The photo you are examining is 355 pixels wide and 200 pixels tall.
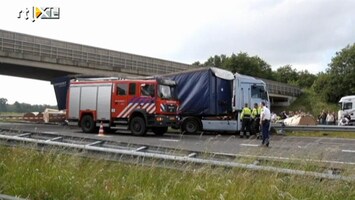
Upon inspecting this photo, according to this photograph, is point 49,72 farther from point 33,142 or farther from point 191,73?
point 33,142

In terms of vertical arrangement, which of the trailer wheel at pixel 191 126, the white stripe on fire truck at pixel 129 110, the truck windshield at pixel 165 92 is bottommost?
the trailer wheel at pixel 191 126

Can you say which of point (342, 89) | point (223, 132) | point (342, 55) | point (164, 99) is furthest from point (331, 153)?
point (342, 55)

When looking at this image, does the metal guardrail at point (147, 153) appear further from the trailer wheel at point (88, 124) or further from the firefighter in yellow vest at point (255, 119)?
the firefighter in yellow vest at point (255, 119)

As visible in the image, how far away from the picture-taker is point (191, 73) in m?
22.8

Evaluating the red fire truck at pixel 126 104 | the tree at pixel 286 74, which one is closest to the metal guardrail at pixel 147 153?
the red fire truck at pixel 126 104

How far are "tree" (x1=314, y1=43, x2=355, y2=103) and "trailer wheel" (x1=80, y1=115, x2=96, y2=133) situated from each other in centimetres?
5465

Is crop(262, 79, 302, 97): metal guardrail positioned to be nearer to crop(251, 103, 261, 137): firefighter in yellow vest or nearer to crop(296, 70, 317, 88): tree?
crop(296, 70, 317, 88): tree

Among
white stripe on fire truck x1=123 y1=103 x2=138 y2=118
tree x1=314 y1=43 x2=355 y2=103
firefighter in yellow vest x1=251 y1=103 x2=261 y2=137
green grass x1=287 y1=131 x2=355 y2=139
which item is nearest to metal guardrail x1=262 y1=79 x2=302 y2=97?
tree x1=314 y1=43 x2=355 y2=103

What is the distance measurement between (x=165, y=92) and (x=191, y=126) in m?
3.49

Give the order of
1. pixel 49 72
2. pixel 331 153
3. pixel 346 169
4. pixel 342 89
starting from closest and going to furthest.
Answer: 1. pixel 346 169
2. pixel 331 153
3. pixel 49 72
4. pixel 342 89

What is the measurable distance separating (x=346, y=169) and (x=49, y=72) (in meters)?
46.4

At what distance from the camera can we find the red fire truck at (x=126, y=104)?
19.3m

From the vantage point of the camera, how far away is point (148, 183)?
20.1 ft

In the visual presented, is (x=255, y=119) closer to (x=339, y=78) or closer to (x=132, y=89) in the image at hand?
(x=132, y=89)
